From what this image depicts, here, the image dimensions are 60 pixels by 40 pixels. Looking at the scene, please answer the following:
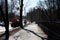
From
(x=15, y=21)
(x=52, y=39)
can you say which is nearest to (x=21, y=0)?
(x=15, y=21)

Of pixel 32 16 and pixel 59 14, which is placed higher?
pixel 59 14

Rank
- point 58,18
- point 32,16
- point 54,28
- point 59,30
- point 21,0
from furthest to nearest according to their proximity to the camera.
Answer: point 32,16, point 21,0, point 58,18, point 54,28, point 59,30

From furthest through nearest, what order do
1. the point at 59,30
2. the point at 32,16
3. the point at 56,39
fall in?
the point at 32,16 → the point at 59,30 → the point at 56,39

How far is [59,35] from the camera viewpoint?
44.4 feet

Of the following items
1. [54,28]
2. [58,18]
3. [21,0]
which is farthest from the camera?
[21,0]

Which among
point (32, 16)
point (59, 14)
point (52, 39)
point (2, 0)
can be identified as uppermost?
point (2, 0)

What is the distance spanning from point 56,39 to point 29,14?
110 m

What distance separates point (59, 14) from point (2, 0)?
6797 mm

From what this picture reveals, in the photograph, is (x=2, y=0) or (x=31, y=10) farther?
(x=31, y=10)

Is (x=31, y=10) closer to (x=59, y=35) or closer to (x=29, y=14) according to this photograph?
(x=29, y=14)

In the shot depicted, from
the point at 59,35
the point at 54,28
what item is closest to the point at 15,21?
the point at 54,28

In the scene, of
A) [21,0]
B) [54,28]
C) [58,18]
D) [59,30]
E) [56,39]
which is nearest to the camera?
[56,39]

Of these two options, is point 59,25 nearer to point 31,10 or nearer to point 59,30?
point 59,30

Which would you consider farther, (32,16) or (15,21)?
(32,16)
